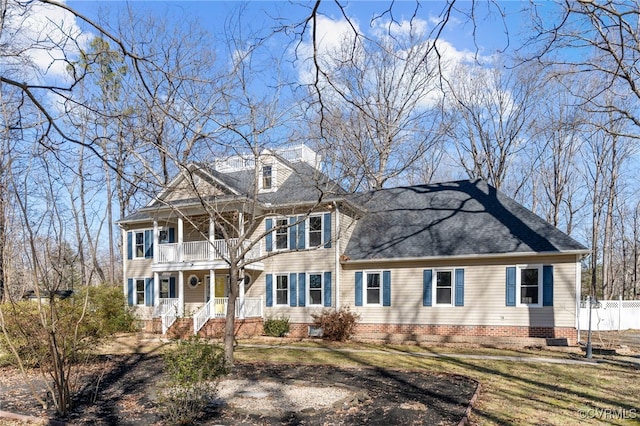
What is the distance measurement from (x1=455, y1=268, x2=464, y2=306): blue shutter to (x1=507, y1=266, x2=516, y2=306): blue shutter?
61.5 inches

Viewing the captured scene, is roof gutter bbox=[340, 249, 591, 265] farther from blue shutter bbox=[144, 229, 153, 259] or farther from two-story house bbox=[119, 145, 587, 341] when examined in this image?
blue shutter bbox=[144, 229, 153, 259]

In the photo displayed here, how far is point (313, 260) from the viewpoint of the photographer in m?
19.8

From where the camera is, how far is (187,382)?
6535 millimetres

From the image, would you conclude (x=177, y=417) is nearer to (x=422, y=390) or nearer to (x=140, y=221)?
(x=422, y=390)

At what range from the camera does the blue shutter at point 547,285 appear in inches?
629

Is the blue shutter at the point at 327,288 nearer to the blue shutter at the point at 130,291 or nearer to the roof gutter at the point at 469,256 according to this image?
the roof gutter at the point at 469,256

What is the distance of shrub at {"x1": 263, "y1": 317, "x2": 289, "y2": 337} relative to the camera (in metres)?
19.1

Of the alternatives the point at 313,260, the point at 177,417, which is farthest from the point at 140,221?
the point at 177,417

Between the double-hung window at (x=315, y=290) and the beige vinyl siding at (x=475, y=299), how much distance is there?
0.91 meters

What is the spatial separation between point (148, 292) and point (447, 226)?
14.1 meters

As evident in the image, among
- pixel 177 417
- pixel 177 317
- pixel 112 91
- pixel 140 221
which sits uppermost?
pixel 112 91

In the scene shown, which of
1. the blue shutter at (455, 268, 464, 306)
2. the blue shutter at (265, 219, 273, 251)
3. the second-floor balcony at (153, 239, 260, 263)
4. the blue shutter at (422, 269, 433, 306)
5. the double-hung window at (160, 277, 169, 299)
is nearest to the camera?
the blue shutter at (455, 268, 464, 306)

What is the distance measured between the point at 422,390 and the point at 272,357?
555 centimetres

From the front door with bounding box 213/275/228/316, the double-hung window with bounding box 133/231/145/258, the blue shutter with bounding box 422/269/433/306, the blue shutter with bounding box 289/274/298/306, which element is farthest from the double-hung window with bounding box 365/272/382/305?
the double-hung window with bounding box 133/231/145/258
